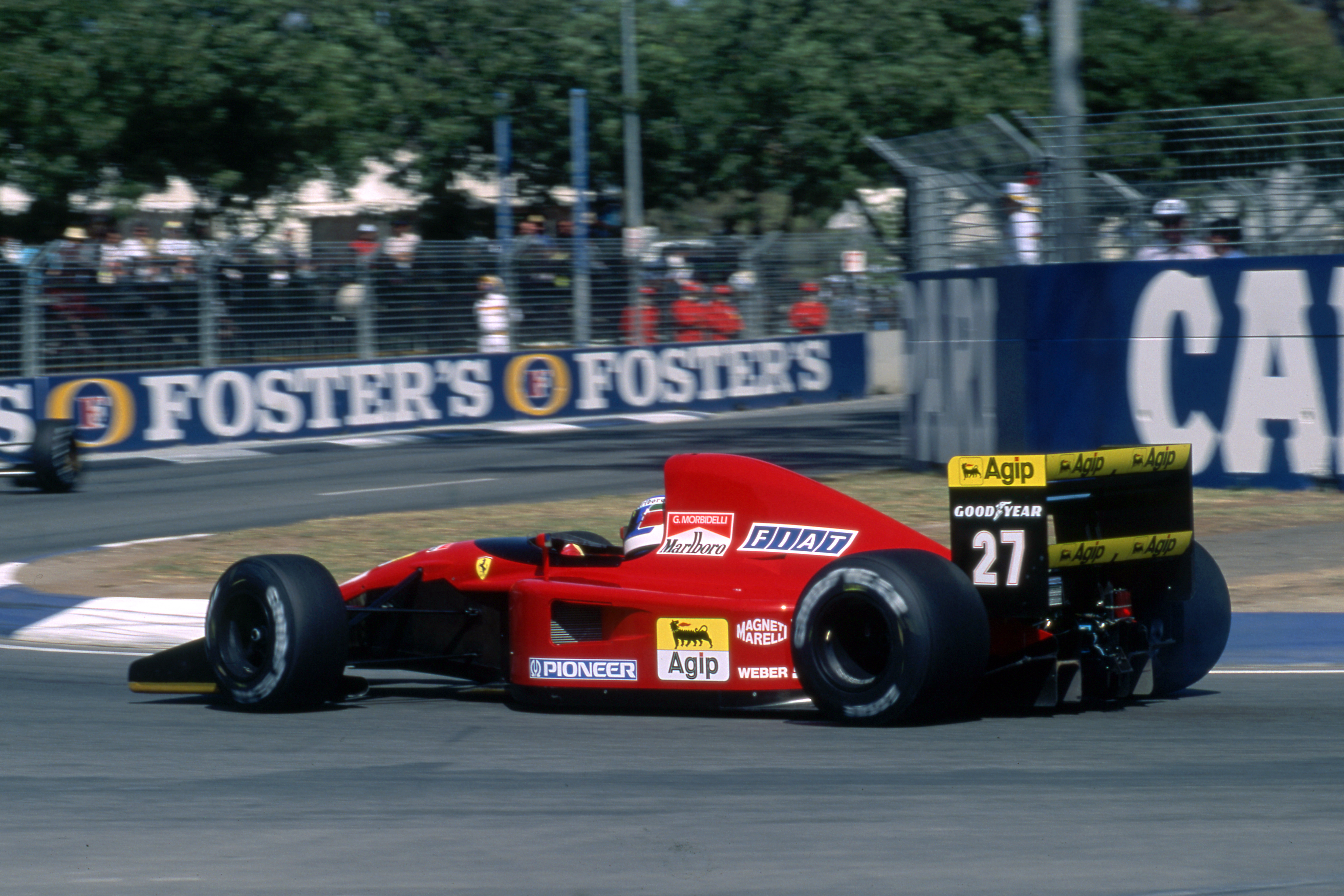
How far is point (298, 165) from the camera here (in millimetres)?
25719

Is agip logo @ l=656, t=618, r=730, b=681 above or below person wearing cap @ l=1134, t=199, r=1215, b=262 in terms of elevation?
below

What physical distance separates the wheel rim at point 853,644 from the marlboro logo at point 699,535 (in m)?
0.71

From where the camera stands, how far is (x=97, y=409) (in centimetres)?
1842

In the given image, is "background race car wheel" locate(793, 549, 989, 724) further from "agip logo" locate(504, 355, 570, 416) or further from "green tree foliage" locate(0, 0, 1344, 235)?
"green tree foliage" locate(0, 0, 1344, 235)

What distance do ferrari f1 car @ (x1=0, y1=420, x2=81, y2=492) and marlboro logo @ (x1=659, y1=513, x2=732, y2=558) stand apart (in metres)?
9.91

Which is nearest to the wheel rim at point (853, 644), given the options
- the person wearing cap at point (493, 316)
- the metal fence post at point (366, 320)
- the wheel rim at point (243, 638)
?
the wheel rim at point (243, 638)

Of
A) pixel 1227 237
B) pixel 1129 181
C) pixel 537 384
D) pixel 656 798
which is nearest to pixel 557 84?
pixel 537 384

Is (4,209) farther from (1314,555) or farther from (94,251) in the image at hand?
(1314,555)

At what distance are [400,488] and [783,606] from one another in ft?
32.7

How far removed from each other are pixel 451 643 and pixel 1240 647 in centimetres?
346

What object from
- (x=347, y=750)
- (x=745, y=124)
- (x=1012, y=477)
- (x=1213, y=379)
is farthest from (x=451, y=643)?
(x=745, y=124)

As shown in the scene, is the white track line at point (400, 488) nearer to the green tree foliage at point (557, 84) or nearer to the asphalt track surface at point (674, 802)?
the asphalt track surface at point (674, 802)

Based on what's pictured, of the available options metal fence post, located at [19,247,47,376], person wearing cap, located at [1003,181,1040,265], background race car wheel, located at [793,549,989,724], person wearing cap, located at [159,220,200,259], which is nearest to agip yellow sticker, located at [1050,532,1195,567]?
background race car wheel, located at [793,549,989,724]

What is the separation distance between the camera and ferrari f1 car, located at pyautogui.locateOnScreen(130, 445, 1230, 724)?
18.6 feet
